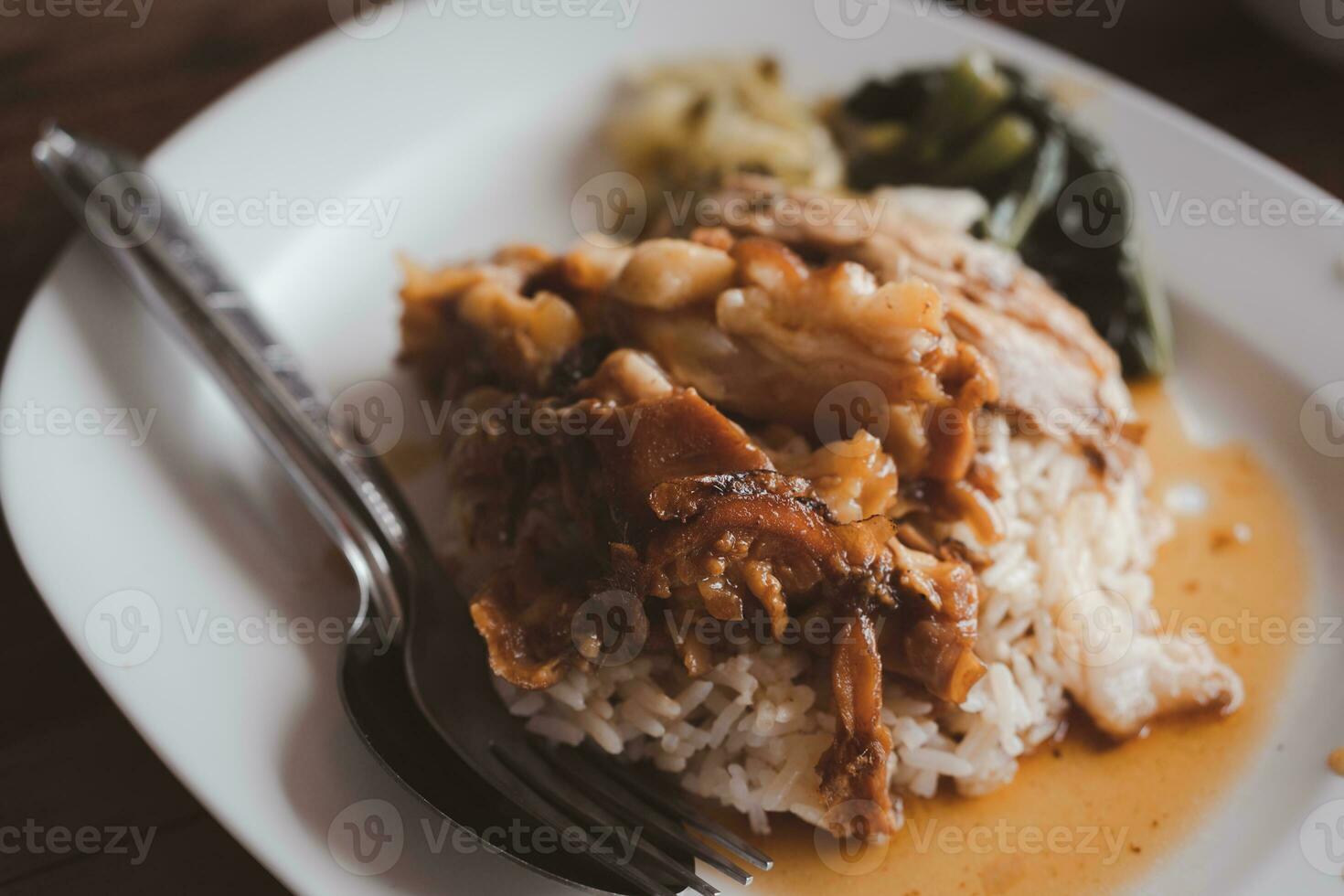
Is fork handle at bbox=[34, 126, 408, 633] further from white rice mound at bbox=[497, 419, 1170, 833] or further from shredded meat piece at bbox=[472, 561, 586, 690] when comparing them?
white rice mound at bbox=[497, 419, 1170, 833]

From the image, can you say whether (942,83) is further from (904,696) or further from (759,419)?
(904,696)

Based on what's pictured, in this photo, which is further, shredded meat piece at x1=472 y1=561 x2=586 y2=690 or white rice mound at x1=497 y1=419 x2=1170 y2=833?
white rice mound at x1=497 y1=419 x2=1170 y2=833

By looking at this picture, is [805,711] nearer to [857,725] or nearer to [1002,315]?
[857,725]

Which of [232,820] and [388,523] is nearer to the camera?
[232,820]

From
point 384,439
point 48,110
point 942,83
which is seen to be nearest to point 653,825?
point 384,439

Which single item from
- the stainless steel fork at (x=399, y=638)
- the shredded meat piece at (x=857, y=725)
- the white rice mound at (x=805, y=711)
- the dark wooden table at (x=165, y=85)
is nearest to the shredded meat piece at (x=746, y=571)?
the shredded meat piece at (x=857, y=725)

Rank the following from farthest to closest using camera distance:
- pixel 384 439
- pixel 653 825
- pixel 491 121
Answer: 1. pixel 491 121
2. pixel 384 439
3. pixel 653 825

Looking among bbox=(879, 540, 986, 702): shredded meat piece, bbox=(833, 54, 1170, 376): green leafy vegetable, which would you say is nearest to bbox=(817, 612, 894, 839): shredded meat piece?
bbox=(879, 540, 986, 702): shredded meat piece
